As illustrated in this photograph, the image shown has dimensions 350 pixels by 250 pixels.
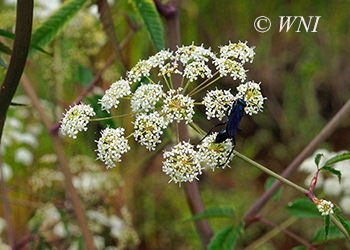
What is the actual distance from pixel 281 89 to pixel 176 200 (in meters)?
2.13

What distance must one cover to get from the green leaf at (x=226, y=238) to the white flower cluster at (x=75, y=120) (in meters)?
0.72

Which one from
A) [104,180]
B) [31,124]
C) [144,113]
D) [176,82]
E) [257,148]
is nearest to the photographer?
[144,113]

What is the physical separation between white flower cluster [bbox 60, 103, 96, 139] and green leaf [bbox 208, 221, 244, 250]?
2.35 ft

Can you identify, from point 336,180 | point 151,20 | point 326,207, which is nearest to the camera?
point 326,207

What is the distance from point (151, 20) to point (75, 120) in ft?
1.38

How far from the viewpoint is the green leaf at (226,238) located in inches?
56.4

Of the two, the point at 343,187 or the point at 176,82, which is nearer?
the point at 176,82

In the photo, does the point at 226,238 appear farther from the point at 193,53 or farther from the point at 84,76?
the point at 84,76

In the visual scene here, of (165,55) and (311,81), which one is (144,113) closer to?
(165,55)

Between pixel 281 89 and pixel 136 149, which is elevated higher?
pixel 281 89

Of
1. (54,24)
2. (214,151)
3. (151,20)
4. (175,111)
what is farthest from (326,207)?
(54,24)

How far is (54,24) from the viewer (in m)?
1.26

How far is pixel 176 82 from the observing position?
1465 millimetres

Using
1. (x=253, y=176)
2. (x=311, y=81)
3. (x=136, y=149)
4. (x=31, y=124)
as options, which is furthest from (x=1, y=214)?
(x=311, y=81)
